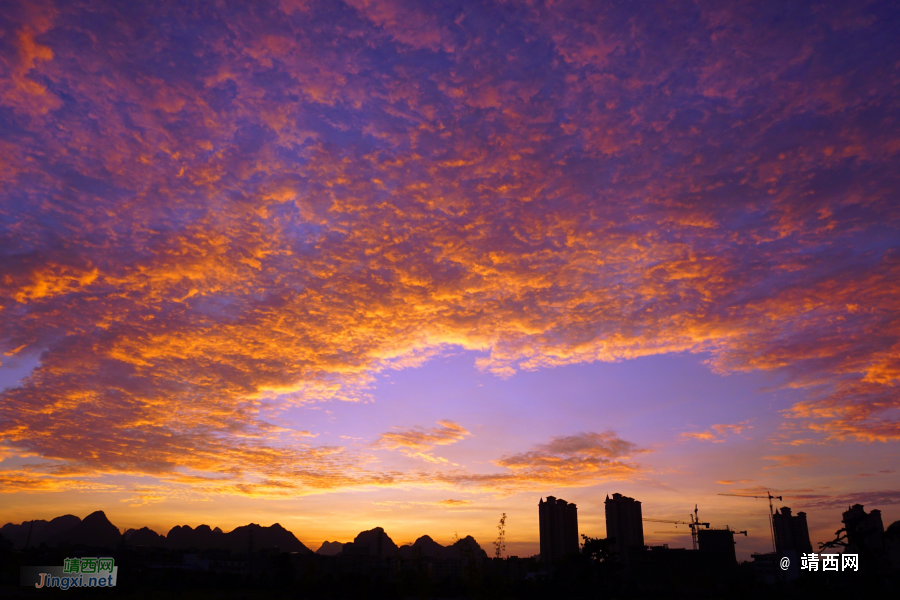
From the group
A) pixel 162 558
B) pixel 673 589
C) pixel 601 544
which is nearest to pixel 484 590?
pixel 601 544

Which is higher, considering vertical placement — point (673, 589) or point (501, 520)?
point (501, 520)

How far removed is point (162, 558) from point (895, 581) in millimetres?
210489

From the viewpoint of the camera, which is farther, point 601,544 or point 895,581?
point 601,544

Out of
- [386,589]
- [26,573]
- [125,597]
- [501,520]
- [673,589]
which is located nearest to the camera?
[26,573]

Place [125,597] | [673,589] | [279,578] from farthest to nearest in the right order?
[673,589], [279,578], [125,597]

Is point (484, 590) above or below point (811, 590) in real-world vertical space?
below

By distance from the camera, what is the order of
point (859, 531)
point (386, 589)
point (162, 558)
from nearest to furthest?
point (859, 531) → point (386, 589) → point (162, 558)

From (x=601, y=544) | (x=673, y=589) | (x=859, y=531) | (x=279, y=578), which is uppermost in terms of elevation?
(x=859, y=531)

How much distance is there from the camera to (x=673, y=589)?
490 feet

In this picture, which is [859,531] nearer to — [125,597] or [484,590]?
[484,590]

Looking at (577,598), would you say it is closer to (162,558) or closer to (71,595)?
(71,595)

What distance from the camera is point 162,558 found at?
180 meters

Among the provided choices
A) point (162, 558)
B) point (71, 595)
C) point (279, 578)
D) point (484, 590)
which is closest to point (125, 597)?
point (71, 595)

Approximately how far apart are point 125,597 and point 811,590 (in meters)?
96.2
